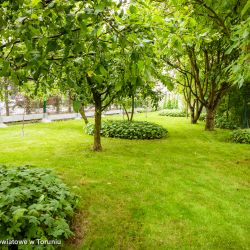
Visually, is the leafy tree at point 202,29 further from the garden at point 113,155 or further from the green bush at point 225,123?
the green bush at point 225,123

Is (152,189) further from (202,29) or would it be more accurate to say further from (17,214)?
(202,29)

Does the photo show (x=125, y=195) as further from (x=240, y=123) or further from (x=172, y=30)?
(x=240, y=123)

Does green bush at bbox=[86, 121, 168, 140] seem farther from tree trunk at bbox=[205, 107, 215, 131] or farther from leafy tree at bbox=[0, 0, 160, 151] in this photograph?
leafy tree at bbox=[0, 0, 160, 151]

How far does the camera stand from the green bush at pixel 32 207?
4020 millimetres

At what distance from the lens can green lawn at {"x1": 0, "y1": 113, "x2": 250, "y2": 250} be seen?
5.13 m

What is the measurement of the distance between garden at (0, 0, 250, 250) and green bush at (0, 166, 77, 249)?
0.02 m

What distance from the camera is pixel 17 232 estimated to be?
4047 millimetres

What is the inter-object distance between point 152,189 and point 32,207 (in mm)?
3746

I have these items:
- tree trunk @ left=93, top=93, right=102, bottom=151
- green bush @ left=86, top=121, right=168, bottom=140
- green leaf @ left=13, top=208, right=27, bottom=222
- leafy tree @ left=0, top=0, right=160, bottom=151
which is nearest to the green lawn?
tree trunk @ left=93, top=93, right=102, bottom=151

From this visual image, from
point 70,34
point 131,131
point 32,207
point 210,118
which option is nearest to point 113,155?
point 131,131

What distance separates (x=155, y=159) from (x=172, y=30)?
25.7 feet

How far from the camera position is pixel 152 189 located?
7406mm

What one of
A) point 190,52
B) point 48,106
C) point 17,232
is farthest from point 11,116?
point 17,232

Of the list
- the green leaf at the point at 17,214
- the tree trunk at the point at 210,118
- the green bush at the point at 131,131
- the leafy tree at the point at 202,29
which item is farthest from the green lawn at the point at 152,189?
the tree trunk at the point at 210,118
